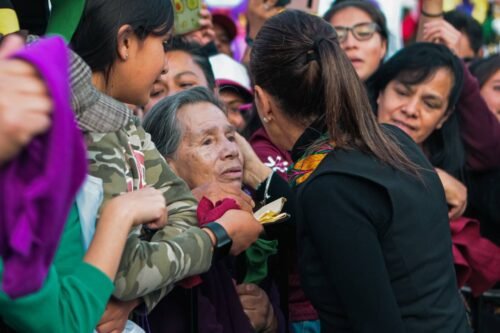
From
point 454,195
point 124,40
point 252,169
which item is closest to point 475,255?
point 454,195

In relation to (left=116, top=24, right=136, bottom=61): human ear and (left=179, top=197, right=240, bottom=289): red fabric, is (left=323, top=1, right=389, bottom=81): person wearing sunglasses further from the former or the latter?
(left=116, top=24, right=136, bottom=61): human ear

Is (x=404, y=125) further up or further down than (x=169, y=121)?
further down

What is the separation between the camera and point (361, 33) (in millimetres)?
4625

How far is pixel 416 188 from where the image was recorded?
246cm

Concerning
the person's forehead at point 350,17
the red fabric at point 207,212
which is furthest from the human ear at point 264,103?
the person's forehead at point 350,17

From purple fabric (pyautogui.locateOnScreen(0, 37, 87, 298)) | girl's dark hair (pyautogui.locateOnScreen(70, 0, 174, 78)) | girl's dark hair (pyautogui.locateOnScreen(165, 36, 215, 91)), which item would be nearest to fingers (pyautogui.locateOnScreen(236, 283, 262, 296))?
girl's dark hair (pyautogui.locateOnScreen(70, 0, 174, 78))

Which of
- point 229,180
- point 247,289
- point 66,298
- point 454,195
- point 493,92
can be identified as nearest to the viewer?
point 66,298

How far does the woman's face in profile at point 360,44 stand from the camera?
459 centimetres

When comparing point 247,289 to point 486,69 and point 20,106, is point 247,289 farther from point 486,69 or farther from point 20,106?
point 486,69

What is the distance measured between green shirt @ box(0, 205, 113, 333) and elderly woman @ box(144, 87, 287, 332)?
1.05 meters

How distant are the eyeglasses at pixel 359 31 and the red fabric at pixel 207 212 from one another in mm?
2168

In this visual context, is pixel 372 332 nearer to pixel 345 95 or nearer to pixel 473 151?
pixel 345 95

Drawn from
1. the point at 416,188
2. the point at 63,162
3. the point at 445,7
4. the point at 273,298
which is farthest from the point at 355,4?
the point at 63,162

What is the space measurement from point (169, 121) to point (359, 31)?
1.81 metres
